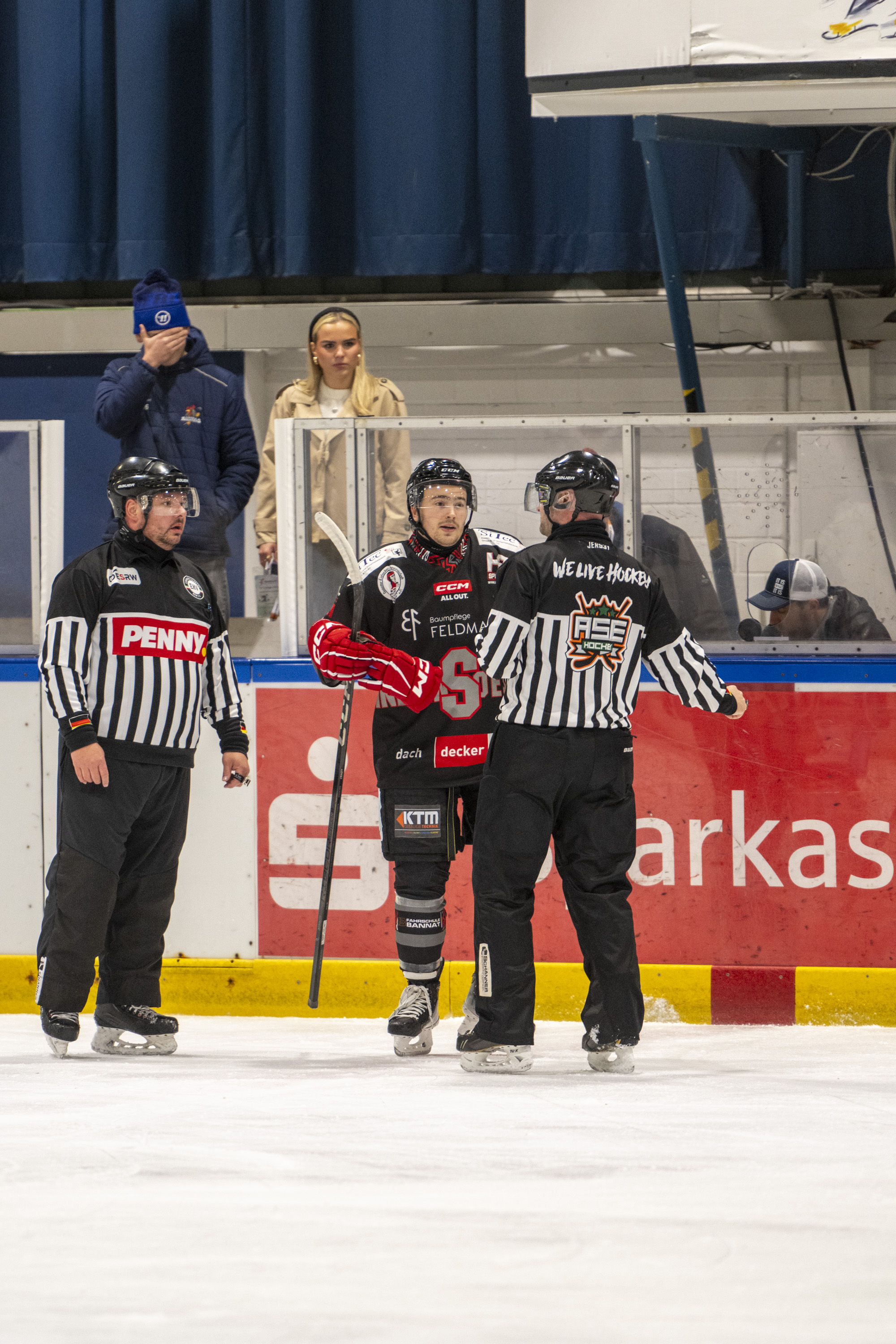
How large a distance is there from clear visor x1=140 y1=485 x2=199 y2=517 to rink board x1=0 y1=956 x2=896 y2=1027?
5.11 feet

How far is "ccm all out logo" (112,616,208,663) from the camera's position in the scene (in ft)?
14.3

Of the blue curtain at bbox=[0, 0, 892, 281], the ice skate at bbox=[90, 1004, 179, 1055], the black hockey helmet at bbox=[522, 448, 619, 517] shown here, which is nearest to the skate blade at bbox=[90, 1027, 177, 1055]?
the ice skate at bbox=[90, 1004, 179, 1055]

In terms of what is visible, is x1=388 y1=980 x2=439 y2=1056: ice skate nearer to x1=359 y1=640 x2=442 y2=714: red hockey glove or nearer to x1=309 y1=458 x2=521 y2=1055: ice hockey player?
x1=309 y1=458 x2=521 y2=1055: ice hockey player

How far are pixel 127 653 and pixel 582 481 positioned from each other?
4.44ft

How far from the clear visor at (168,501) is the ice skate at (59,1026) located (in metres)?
1.44

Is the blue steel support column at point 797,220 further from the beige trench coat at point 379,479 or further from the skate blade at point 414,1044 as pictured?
the skate blade at point 414,1044

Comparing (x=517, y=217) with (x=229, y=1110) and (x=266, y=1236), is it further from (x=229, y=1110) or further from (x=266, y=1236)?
(x=266, y=1236)

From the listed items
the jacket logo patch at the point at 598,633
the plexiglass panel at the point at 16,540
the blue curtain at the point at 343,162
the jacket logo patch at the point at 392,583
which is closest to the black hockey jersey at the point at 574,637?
the jacket logo patch at the point at 598,633

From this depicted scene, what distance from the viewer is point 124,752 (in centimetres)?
433

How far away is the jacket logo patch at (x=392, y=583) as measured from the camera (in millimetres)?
4363

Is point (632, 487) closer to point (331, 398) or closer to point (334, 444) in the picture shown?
point (334, 444)

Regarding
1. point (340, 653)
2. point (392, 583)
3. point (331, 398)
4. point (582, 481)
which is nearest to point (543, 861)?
point (340, 653)

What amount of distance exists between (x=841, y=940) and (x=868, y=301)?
4.68 meters

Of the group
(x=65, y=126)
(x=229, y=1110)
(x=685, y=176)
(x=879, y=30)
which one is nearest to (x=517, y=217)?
(x=685, y=176)
